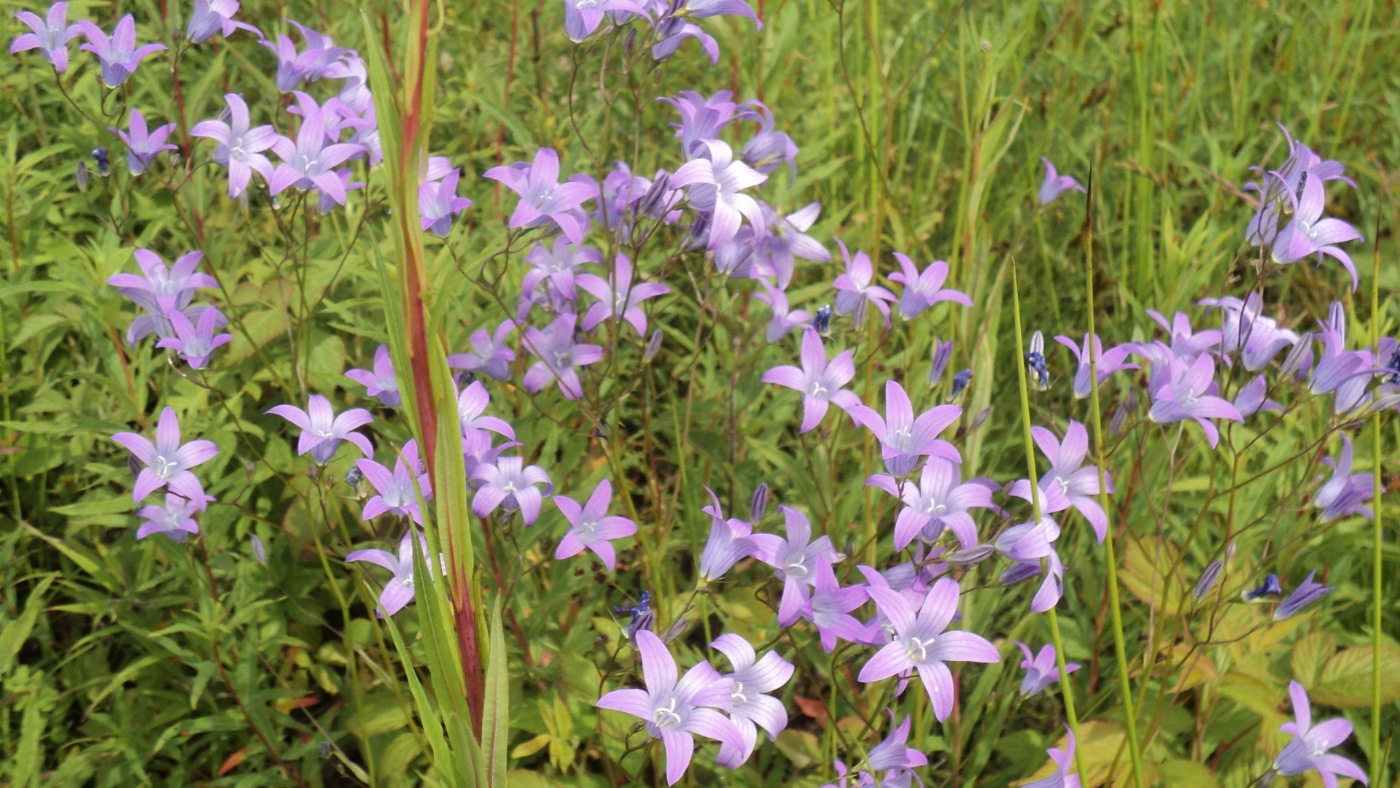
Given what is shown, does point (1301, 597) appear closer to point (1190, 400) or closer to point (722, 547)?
point (1190, 400)

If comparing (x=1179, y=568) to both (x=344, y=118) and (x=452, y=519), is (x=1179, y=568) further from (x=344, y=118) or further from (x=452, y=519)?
(x=344, y=118)

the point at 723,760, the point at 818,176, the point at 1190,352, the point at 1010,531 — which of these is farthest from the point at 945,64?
the point at 723,760

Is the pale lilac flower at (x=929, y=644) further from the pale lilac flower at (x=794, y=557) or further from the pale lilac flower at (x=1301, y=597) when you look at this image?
the pale lilac flower at (x=1301, y=597)

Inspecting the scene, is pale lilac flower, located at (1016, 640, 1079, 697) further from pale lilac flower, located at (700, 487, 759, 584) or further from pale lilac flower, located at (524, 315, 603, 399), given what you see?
pale lilac flower, located at (524, 315, 603, 399)

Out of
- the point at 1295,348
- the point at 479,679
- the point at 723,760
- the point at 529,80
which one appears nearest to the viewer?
the point at 479,679

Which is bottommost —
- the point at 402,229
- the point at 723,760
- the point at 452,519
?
the point at 723,760

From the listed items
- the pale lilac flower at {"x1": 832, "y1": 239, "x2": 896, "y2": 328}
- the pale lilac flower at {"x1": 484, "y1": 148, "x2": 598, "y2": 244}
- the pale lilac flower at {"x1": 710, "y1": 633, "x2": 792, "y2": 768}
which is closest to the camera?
the pale lilac flower at {"x1": 710, "y1": 633, "x2": 792, "y2": 768}

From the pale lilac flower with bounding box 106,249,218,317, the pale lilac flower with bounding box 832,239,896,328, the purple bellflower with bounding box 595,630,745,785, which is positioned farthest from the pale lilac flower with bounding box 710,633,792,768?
the pale lilac flower with bounding box 106,249,218,317
